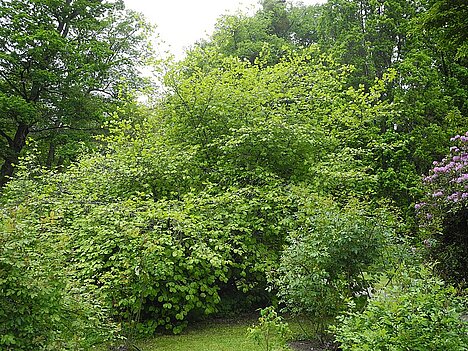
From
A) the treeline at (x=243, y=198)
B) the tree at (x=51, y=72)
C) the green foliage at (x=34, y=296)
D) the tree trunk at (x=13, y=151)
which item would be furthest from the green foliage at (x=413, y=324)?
the tree trunk at (x=13, y=151)

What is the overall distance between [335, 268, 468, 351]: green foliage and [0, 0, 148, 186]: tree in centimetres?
1269

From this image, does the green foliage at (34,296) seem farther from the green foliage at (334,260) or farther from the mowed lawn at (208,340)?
the green foliage at (334,260)

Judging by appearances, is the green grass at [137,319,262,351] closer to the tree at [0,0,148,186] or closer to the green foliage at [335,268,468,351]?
the green foliage at [335,268,468,351]

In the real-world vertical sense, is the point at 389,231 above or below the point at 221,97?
below

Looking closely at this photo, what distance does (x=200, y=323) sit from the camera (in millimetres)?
7344

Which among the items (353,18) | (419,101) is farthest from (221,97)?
(353,18)

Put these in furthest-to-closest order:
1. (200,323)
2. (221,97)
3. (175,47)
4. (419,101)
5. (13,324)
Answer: (419,101) → (175,47) → (221,97) → (200,323) → (13,324)

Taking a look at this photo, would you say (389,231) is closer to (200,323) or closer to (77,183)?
(200,323)

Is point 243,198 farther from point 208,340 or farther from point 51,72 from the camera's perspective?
point 51,72

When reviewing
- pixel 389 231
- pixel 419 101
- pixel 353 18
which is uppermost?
pixel 353 18

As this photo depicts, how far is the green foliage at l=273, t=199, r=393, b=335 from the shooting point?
5043 millimetres

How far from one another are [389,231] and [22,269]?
13.1 feet

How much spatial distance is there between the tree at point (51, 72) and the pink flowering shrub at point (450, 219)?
10244 mm

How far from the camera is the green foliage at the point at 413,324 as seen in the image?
293 cm
